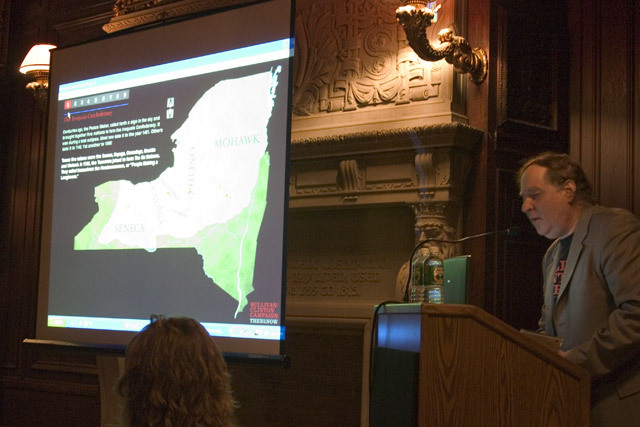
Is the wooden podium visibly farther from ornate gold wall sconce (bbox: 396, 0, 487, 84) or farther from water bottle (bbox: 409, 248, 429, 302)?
ornate gold wall sconce (bbox: 396, 0, 487, 84)

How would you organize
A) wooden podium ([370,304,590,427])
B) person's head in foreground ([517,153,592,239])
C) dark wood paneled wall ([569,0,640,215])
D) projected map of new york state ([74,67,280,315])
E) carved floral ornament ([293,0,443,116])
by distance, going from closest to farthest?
wooden podium ([370,304,590,427]), person's head in foreground ([517,153,592,239]), projected map of new york state ([74,67,280,315]), dark wood paneled wall ([569,0,640,215]), carved floral ornament ([293,0,443,116])

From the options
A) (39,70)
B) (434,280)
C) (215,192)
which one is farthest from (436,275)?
(39,70)

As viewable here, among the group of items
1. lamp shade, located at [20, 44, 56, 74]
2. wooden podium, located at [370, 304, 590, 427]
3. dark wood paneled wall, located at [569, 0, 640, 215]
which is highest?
lamp shade, located at [20, 44, 56, 74]

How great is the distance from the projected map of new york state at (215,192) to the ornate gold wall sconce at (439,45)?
645 mm

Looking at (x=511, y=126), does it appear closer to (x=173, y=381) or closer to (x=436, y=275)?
(x=436, y=275)

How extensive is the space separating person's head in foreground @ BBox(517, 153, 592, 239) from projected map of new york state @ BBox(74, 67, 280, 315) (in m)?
1.18

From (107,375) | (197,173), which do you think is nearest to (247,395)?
(107,375)

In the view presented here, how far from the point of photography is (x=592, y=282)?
8.63 feet

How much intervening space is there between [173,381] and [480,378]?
38.5 inches

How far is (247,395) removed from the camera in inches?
176

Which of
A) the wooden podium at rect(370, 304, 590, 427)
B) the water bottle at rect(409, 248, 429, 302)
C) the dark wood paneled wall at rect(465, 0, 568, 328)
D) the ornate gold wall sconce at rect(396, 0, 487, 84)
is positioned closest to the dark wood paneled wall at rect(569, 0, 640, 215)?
the dark wood paneled wall at rect(465, 0, 568, 328)

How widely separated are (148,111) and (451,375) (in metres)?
2.36

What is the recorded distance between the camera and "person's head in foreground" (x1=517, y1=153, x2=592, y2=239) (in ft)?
9.29

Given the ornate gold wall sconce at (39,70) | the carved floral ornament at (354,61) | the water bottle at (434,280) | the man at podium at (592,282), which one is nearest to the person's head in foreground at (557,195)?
the man at podium at (592,282)
